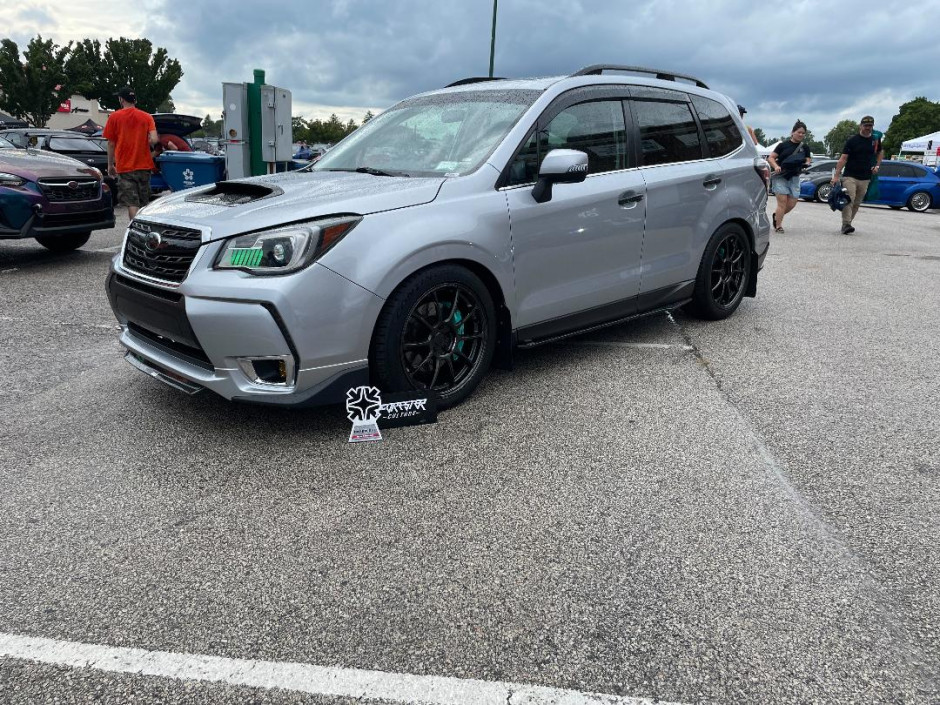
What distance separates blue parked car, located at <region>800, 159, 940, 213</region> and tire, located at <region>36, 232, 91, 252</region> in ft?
72.2

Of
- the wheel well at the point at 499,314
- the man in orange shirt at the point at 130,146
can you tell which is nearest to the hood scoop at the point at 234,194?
the wheel well at the point at 499,314

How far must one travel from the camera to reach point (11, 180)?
7.39 m

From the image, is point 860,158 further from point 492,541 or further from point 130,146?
point 492,541

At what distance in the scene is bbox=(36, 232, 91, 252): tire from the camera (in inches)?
341

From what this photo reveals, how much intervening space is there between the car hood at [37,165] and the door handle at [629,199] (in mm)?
6345

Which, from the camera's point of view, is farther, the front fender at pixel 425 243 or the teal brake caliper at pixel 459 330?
the teal brake caliper at pixel 459 330

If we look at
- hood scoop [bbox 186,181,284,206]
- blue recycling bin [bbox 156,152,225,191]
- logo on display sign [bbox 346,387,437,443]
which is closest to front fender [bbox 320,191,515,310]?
logo on display sign [bbox 346,387,437,443]

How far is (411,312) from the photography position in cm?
349

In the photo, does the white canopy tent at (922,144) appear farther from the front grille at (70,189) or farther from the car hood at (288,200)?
the car hood at (288,200)

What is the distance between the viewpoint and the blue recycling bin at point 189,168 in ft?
48.6

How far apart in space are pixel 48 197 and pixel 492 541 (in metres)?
7.14

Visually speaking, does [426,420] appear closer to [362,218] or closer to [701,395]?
[362,218]

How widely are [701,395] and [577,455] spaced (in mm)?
1213

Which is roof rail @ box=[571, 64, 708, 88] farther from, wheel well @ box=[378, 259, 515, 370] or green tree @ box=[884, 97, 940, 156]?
green tree @ box=[884, 97, 940, 156]
